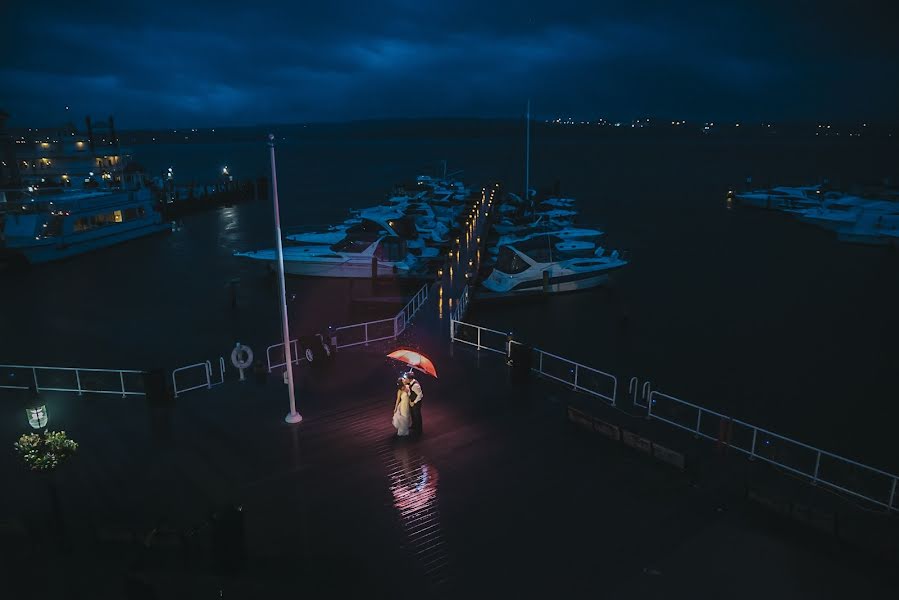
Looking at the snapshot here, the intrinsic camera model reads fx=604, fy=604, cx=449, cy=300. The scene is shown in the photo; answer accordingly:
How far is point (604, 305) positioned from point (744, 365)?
950 centimetres

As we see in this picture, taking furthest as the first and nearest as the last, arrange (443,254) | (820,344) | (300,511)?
(443,254)
(820,344)
(300,511)

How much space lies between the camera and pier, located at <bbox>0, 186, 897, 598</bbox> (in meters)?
7.54

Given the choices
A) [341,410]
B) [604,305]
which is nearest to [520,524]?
[341,410]

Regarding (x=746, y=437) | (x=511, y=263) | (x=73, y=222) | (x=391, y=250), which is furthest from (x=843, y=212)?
(x=73, y=222)

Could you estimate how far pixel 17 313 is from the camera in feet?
95.6

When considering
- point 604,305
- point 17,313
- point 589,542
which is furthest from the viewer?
point 604,305

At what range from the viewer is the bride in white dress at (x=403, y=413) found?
35.9 feet

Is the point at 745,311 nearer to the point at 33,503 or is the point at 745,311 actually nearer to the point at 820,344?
the point at 820,344

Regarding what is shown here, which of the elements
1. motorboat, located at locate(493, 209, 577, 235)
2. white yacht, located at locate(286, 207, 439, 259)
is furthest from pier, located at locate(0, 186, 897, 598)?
motorboat, located at locate(493, 209, 577, 235)

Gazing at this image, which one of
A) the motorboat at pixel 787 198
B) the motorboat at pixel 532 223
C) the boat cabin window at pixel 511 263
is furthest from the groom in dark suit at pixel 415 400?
the motorboat at pixel 787 198

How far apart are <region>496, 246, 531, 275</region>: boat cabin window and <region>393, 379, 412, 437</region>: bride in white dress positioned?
71.6 feet

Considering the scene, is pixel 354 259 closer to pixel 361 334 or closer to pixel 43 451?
pixel 361 334

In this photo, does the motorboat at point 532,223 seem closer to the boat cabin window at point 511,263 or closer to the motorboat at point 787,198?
the boat cabin window at point 511,263

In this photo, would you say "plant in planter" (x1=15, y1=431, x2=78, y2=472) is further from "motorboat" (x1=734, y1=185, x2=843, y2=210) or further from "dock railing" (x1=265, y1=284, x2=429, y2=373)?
"motorboat" (x1=734, y1=185, x2=843, y2=210)
